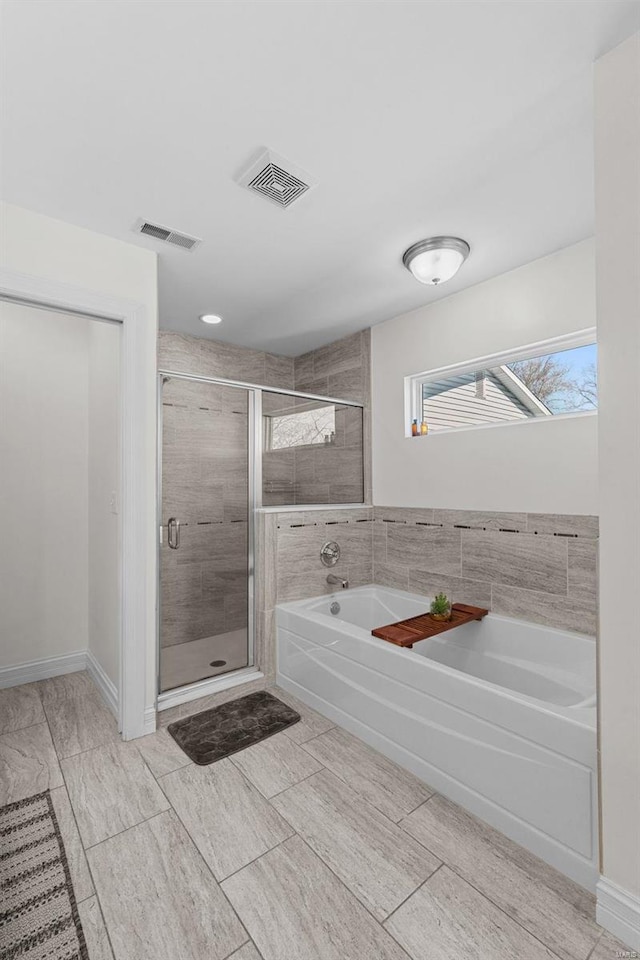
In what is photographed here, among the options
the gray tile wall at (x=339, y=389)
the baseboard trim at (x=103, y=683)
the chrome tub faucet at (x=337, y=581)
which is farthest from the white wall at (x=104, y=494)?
the chrome tub faucet at (x=337, y=581)

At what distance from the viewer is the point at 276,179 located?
1.88 metres

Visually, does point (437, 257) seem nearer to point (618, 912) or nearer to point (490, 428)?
point (490, 428)

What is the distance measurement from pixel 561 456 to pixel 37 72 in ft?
8.72

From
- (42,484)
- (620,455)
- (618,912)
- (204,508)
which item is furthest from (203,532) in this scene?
(618,912)

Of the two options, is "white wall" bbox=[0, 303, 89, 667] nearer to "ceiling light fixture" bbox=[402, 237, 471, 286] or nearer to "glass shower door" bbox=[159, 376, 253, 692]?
"glass shower door" bbox=[159, 376, 253, 692]

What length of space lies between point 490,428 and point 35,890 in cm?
287

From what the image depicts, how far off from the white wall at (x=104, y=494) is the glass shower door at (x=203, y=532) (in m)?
0.25

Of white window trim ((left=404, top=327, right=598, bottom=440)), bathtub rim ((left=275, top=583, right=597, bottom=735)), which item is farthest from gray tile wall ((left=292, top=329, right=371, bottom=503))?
bathtub rim ((left=275, top=583, right=597, bottom=735))

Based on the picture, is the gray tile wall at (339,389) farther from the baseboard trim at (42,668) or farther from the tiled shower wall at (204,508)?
the baseboard trim at (42,668)

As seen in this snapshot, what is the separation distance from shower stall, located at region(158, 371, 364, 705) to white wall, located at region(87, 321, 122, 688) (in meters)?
0.24

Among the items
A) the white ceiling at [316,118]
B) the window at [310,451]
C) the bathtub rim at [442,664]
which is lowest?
the bathtub rim at [442,664]

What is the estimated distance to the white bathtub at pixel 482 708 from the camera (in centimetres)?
149

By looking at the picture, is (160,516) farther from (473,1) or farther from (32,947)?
(473,1)

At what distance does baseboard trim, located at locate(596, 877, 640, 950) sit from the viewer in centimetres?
124
